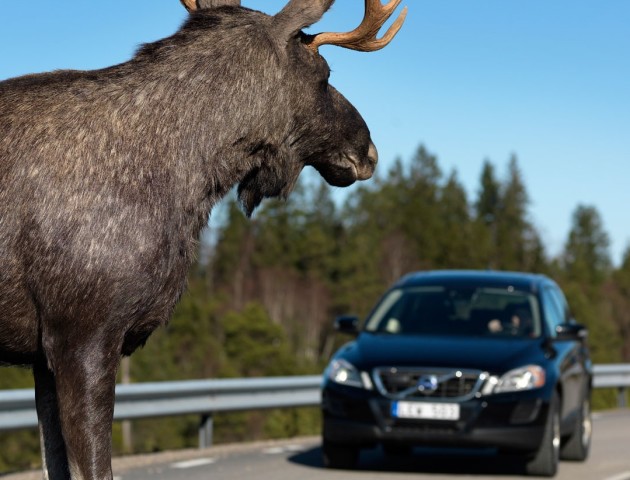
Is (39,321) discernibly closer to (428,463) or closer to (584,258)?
(428,463)

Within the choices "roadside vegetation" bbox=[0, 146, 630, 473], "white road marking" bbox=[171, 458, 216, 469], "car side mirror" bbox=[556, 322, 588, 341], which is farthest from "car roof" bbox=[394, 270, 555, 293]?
"roadside vegetation" bbox=[0, 146, 630, 473]

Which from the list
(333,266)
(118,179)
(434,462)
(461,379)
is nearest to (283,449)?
(434,462)

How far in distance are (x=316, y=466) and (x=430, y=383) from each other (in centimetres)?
147

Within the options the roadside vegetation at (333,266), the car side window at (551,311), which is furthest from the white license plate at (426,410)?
the roadside vegetation at (333,266)

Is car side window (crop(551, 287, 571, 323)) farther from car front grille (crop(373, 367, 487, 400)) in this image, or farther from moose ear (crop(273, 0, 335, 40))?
moose ear (crop(273, 0, 335, 40))

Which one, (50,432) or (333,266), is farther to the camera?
(333,266)

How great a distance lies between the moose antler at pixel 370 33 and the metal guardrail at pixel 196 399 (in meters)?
5.57

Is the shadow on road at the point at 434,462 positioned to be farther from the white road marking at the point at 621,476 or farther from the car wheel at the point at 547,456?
the white road marking at the point at 621,476

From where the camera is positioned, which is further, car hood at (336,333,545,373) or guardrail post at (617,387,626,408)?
guardrail post at (617,387,626,408)

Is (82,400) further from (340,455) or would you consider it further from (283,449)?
(283,449)

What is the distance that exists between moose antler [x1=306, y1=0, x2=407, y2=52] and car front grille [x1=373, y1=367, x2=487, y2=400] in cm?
519

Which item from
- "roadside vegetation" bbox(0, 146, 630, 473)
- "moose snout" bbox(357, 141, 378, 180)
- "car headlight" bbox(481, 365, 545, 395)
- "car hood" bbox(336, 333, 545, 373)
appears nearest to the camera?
"moose snout" bbox(357, 141, 378, 180)

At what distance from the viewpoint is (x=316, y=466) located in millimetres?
12180

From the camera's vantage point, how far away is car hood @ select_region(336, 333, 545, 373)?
11461 millimetres
